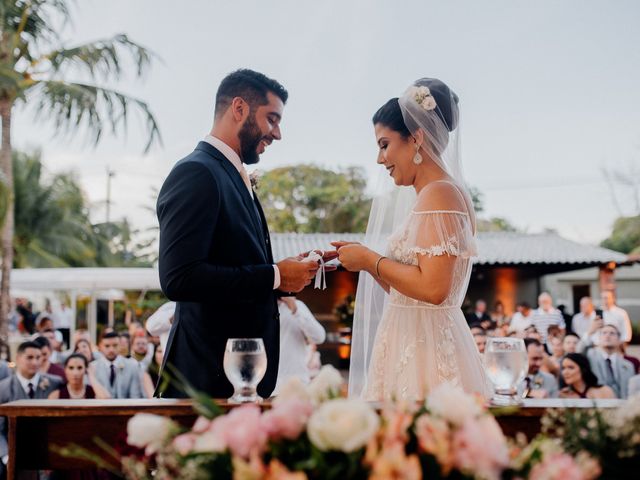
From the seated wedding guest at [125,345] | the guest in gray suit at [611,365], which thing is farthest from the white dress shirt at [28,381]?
the guest in gray suit at [611,365]

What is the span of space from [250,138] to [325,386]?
1.68m

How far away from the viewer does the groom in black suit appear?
219 centimetres

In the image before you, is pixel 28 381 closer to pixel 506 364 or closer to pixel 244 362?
pixel 244 362

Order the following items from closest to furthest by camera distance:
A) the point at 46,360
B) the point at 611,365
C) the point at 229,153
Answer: the point at 229,153
the point at 46,360
the point at 611,365

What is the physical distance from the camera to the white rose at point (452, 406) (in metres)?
0.90

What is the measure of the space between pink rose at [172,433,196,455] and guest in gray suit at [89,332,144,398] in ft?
20.3

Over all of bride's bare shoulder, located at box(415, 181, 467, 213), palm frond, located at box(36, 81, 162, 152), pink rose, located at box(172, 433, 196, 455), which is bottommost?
pink rose, located at box(172, 433, 196, 455)

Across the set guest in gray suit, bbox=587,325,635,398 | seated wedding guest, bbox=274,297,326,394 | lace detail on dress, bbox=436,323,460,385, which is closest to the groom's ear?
lace detail on dress, bbox=436,323,460,385

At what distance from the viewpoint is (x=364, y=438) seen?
85cm

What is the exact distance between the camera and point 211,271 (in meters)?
2.17

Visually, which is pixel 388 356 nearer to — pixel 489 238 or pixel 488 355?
pixel 488 355

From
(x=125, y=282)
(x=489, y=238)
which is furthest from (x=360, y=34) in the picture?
(x=125, y=282)

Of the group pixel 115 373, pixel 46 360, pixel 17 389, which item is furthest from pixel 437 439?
pixel 115 373

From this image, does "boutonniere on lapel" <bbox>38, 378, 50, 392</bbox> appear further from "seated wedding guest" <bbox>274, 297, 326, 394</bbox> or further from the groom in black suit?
the groom in black suit
